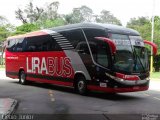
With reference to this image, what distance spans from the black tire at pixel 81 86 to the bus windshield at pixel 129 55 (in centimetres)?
244

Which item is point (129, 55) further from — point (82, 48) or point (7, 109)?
point (7, 109)

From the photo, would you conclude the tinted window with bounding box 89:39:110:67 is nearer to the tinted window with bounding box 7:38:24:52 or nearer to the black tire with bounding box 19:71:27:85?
the black tire with bounding box 19:71:27:85

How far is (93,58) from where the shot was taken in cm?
1664

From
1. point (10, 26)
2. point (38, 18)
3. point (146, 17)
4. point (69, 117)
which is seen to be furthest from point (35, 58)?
point (38, 18)

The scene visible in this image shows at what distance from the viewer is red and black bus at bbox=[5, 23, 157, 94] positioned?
15.6 meters

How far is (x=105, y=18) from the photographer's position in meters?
90.8

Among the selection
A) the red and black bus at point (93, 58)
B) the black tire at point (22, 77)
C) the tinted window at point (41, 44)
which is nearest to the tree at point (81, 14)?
the black tire at point (22, 77)

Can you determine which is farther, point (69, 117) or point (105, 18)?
point (105, 18)

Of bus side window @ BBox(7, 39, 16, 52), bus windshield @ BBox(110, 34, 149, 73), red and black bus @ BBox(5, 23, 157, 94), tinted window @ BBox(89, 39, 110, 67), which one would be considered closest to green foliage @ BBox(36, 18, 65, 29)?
bus side window @ BBox(7, 39, 16, 52)

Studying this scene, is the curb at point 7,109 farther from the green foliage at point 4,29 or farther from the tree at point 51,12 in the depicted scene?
the tree at point 51,12

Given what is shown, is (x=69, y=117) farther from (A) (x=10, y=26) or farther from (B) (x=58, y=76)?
(A) (x=10, y=26)

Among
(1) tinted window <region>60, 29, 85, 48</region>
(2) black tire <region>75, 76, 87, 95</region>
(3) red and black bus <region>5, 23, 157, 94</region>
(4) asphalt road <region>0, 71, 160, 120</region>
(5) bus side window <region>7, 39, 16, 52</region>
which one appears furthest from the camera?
(5) bus side window <region>7, 39, 16, 52</region>

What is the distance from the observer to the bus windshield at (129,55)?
15647mm

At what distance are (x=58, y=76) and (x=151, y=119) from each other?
981 centimetres
